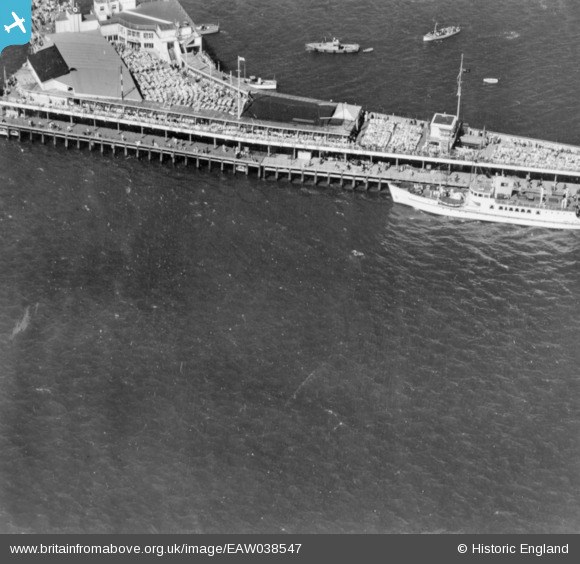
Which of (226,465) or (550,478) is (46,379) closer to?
(226,465)

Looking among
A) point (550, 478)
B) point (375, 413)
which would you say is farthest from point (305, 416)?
point (550, 478)

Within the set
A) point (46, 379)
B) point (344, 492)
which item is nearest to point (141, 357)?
point (46, 379)

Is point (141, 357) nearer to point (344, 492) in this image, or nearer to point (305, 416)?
point (305, 416)

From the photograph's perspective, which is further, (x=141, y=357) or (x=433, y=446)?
(x=141, y=357)

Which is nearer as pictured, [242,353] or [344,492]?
[344,492]
